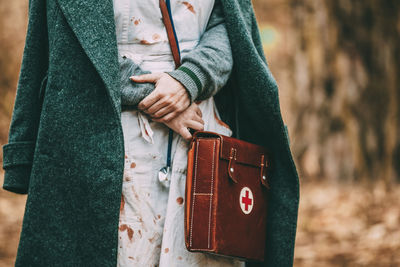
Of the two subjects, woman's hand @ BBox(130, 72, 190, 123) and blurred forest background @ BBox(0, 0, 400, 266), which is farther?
blurred forest background @ BBox(0, 0, 400, 266)

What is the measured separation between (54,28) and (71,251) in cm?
71

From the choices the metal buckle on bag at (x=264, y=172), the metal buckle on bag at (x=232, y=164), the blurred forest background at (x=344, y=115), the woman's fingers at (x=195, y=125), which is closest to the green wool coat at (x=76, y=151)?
the woman's fingers at (x=195, y=125)

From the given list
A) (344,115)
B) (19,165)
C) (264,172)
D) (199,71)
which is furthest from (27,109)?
(344,115)

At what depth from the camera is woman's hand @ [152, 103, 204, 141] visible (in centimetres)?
164

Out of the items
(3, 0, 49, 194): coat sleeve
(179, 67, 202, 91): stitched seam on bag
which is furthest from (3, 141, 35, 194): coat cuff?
(179, 67, 202, 91): stitched seam on bag

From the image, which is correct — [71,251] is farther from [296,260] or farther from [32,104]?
[296,260]

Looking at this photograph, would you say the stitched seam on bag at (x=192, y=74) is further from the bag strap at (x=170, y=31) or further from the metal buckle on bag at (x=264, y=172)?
the metal buckle on bag at (x=264, y=172)

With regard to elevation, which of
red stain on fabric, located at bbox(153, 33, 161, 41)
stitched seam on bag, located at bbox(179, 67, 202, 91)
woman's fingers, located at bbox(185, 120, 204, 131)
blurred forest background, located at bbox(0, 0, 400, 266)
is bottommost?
woman's fingers, located at bbox(185, 120, 204, 131)

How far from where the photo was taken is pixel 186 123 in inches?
65.1

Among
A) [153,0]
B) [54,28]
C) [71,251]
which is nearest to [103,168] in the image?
[71,251]

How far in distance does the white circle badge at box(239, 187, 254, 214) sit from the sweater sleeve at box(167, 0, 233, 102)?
36 cm

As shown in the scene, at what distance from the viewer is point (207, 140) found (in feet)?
5.23

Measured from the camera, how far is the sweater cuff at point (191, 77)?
161 centimetres

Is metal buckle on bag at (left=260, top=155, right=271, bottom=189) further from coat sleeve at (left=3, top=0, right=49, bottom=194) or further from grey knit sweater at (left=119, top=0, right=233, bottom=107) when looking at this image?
coat sleeve at (left=3, top=0, right=49, bottom=194)
